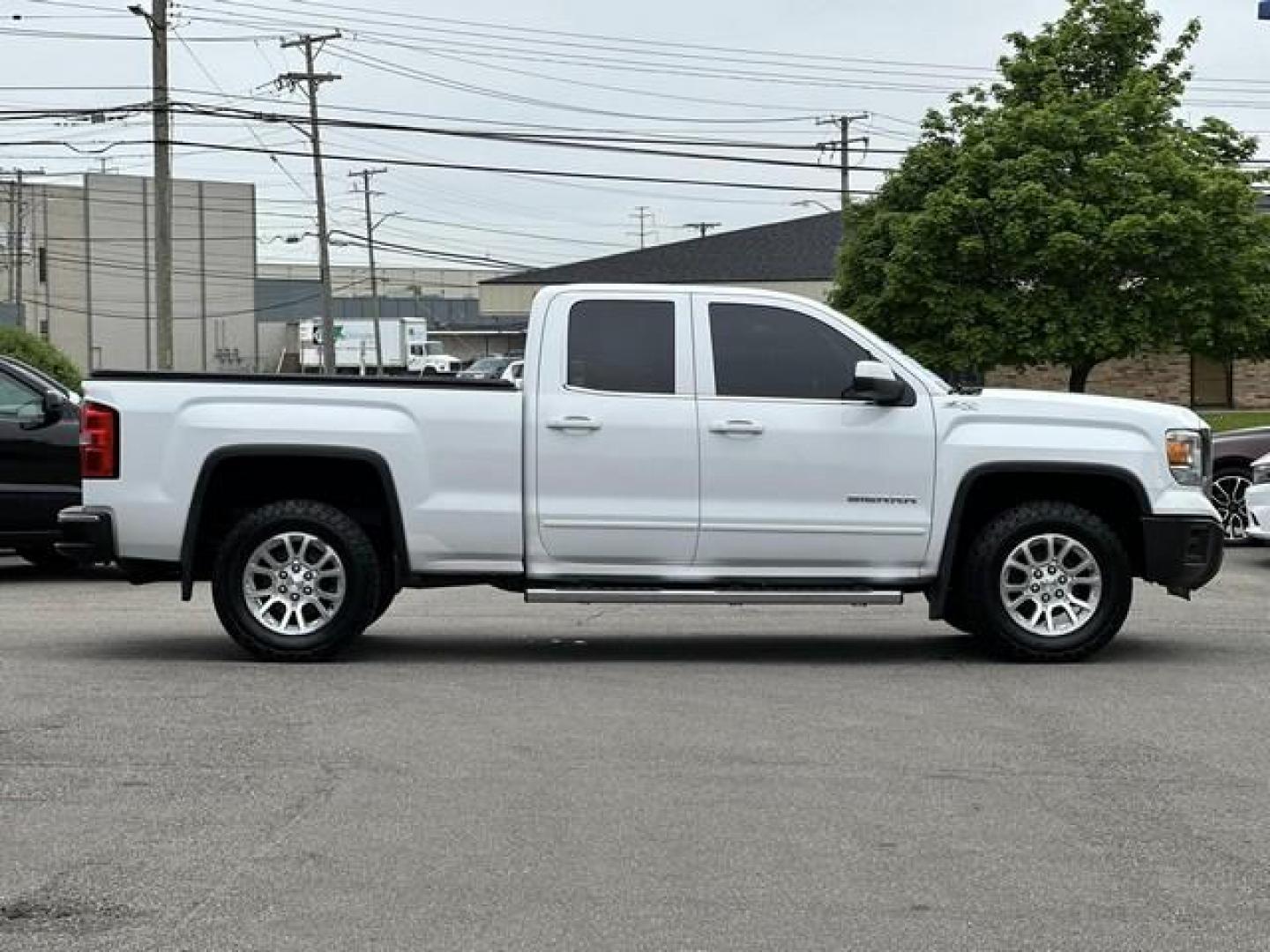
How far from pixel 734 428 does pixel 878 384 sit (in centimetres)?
82

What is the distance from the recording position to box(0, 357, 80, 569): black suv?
14148 millimetres

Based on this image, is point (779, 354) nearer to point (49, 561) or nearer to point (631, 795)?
point (631, 795)

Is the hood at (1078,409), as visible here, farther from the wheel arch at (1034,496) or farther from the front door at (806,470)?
the front door at (806,470)

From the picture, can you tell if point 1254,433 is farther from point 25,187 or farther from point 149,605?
point 25,187

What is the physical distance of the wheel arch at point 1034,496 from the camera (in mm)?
10031

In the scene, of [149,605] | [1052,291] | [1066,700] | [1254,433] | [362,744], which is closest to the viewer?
[362,744]

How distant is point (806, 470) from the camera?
995cm

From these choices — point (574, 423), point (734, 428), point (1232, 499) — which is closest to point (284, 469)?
point (574, 423)

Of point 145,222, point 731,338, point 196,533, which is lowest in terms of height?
point 196,533

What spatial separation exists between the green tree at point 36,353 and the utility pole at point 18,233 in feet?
151

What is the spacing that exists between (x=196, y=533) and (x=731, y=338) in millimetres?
3148

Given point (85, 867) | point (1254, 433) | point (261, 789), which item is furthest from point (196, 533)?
point (1254, 433)

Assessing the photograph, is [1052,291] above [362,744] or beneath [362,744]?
above

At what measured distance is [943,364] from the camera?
34.4 metres
